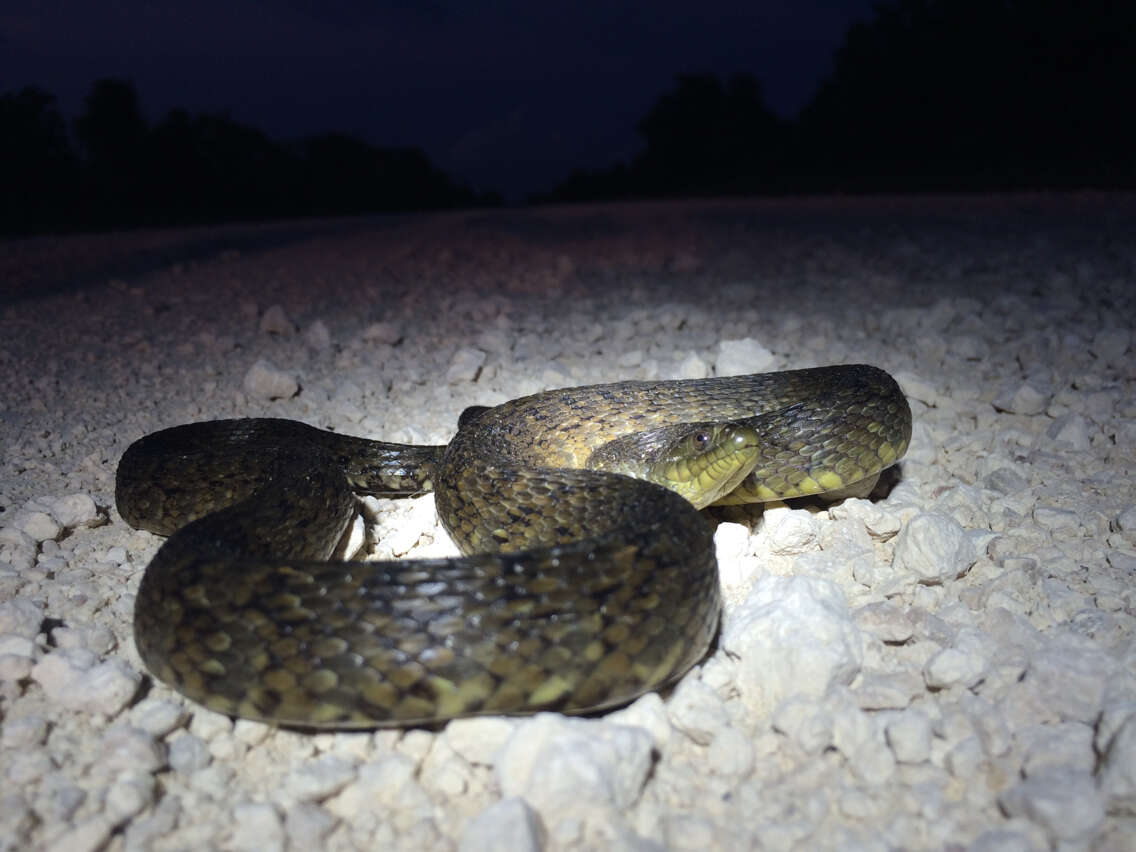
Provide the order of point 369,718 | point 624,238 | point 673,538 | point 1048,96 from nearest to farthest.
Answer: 1. point 369,718
2. point 673,538
3. point 624,238
4. point 1048,96

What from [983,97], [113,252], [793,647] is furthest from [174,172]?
[793,647]

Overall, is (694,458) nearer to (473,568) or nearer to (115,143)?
(473,568)

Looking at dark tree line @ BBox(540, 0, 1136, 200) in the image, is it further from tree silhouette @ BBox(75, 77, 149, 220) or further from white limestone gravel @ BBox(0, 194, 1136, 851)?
tree silhouette @ BBox(75, 77, 149, 220)

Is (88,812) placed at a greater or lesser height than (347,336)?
lesser

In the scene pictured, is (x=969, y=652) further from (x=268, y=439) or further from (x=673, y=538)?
(x=268, y=439)

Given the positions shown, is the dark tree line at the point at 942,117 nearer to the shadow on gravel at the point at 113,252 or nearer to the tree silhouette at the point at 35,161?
the shadow on gravel at the point at 113,252

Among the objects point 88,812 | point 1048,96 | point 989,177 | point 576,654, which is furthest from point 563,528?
point 1048,96

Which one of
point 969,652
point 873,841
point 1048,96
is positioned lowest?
point 873,841

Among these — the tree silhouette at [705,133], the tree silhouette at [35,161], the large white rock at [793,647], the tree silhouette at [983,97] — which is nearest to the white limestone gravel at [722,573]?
the large white rock at [793,647]

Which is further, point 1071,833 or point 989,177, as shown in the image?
point 989,177
